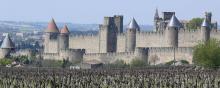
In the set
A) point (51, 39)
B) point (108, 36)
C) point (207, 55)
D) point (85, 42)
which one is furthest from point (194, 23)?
point (207, 55)

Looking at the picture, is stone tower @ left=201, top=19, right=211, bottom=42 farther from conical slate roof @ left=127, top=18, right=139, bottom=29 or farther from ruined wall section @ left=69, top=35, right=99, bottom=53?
ruined wall section @ left=69, top=35, right=99, bottom=53

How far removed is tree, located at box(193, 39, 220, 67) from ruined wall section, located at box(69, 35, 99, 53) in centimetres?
2719

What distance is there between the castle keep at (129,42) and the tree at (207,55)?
9400 millimetres

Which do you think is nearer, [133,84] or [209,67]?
[133,84]

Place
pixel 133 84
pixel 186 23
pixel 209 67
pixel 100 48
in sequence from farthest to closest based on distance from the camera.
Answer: pixel 186 23, pixel 100 48, pixel 209 67, pixel 133 84

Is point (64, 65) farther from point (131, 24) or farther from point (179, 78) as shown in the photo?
point (179, 78)

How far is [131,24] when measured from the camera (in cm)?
8894

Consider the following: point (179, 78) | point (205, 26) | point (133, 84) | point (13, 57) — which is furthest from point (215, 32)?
point (133, 84)

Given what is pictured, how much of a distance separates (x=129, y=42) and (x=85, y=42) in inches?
343

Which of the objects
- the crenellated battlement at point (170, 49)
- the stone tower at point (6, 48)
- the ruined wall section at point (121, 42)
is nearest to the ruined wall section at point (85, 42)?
the ruined wall section at point (121, 42)

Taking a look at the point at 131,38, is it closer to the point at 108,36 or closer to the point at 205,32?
the point at 108,36

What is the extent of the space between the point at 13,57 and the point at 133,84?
190ft

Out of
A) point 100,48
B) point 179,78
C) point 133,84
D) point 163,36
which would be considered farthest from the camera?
point 100,48

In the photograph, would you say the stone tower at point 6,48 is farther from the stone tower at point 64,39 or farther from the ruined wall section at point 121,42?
the ruined wall section at point 121,42
